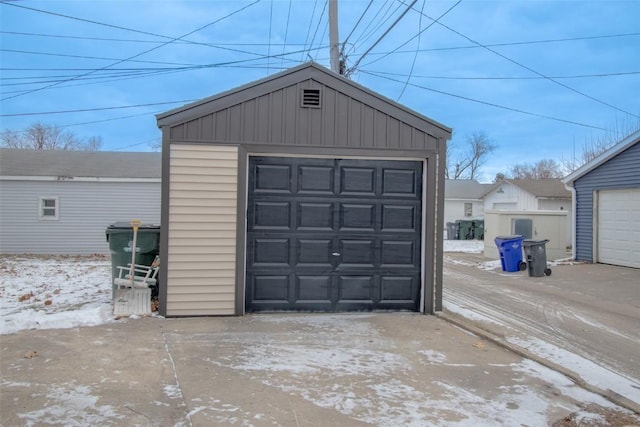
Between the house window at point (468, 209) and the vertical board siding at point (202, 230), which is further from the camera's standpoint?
the house window at point (468, 209)

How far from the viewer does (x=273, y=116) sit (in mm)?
7074

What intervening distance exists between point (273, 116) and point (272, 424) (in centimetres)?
454

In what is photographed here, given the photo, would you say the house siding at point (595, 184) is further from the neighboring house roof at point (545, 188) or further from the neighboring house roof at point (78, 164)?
the neighboring house roof at point (78, 164)

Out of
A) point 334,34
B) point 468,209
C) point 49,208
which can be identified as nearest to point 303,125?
point 334,34

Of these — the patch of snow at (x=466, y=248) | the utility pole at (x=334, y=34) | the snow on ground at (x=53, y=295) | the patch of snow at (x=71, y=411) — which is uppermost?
the utility pole at (x=334, y=34)

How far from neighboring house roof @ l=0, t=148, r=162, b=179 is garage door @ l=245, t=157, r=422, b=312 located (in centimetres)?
1008

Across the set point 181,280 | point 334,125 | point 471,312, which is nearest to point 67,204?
point 181,280

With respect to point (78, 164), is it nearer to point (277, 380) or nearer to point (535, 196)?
point (277, 380)

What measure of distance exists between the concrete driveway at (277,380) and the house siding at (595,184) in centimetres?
996

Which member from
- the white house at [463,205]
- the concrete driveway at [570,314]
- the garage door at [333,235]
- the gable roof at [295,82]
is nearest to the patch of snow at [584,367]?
the concrete driveway at [570,314]

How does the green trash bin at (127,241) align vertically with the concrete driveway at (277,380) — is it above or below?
above

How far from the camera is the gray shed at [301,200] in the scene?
6.95m

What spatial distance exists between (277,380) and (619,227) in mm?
12872

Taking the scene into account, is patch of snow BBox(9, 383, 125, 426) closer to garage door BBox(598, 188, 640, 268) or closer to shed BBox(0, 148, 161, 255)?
garage door BBox(598, 188, 640, 268)
